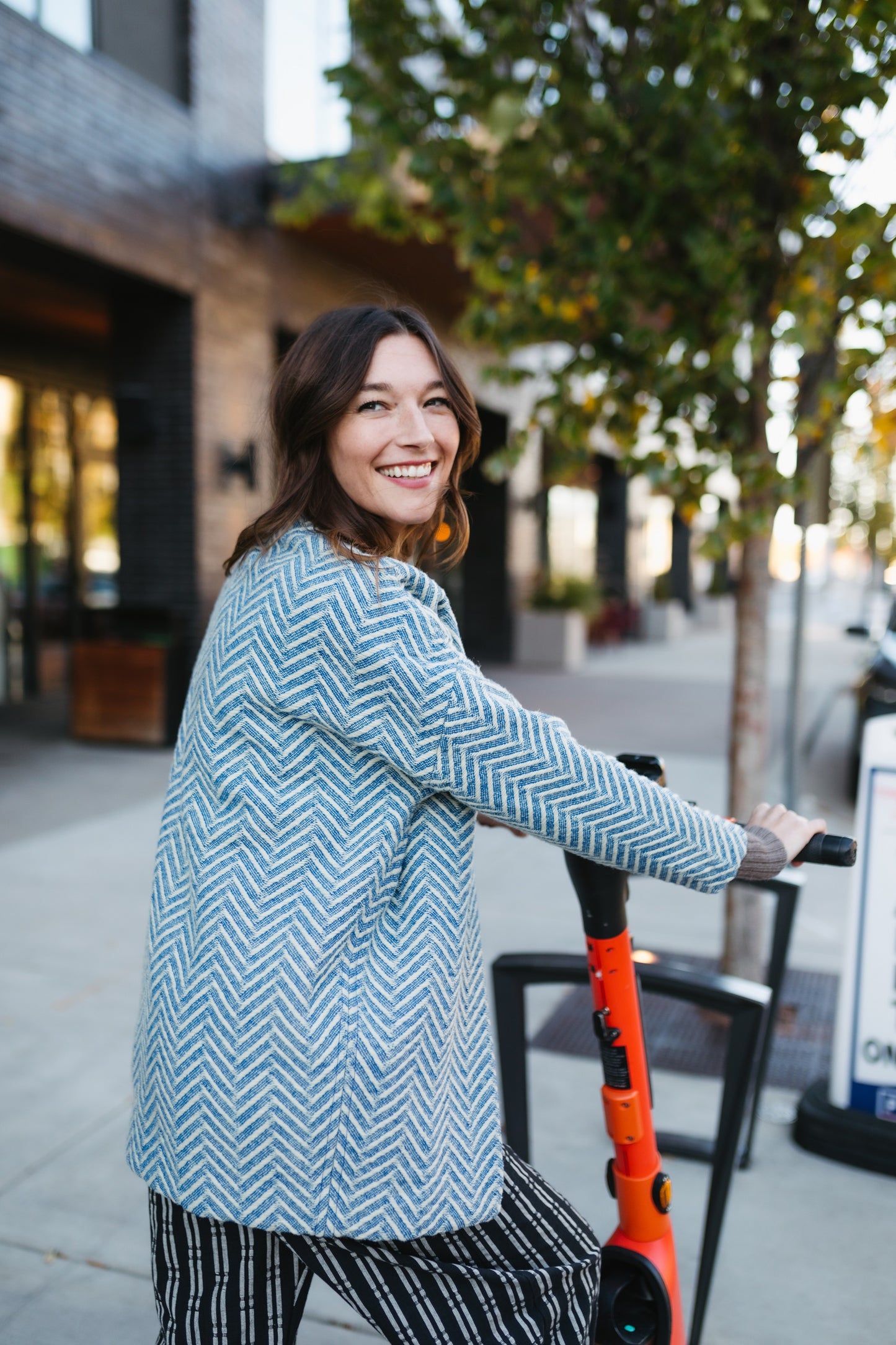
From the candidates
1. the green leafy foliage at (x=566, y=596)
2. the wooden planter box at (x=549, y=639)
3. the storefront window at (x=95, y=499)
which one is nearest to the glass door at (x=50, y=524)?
the storefront window at (x=95, y=499)

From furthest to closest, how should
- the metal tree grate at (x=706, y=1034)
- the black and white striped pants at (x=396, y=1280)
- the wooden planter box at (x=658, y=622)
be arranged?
the wooden planter box at (x=658, y=622), the metal tree grate at (x=706, y=1034), the black and white striped pants at (x=396, y=1280)

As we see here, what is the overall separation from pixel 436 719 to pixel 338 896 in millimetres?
234

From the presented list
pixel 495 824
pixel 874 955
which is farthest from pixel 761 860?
pixel 874 955

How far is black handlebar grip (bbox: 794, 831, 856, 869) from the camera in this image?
1675mm

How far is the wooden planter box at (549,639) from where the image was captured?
16.2 metres

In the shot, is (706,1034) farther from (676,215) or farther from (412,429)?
(412,429)

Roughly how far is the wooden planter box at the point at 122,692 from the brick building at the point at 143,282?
16.5 inches

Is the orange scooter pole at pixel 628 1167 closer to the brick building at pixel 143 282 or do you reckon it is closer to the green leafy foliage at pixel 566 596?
the brick building at pixel 143 282

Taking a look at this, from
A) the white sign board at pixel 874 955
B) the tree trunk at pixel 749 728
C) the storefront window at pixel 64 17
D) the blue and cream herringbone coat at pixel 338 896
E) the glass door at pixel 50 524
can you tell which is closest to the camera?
the blue and cream herringbone coat at pixel 338 896

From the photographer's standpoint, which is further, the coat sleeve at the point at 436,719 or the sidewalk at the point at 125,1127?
the sidewalk at the point at 125,1127

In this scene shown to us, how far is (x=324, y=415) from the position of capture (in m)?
1.51

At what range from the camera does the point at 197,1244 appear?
1467 millimetres

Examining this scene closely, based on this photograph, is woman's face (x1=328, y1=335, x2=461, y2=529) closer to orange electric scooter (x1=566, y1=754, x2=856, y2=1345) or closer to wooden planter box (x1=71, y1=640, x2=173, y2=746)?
orange electric scooter (x1=566, y1=754, x2=856, y2=1345)

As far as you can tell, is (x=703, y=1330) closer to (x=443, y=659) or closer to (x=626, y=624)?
(x=443, y=659)
